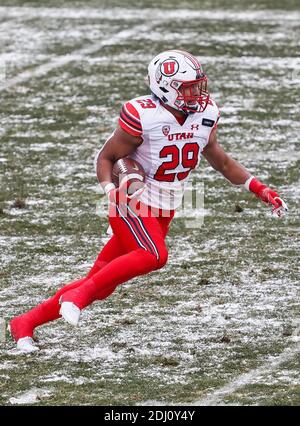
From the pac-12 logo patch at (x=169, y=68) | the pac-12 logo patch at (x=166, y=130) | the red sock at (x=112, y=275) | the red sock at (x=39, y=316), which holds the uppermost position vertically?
the pac-12 logo patch at (x=169, y=68)

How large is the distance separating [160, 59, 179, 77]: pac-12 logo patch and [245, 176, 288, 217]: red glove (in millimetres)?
876

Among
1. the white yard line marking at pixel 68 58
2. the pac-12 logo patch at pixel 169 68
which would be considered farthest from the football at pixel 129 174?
the white yard line marking at pixel 68 58

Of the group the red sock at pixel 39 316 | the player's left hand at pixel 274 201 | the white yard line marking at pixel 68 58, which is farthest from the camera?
the white yard line marking at pixel 68 58

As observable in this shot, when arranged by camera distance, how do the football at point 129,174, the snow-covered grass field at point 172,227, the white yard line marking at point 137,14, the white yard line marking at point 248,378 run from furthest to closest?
the white yard line marking at point 137,14
the football at point 129,174
the snow-covered grass field at point 172,227
the white yard line marking at point 248,378

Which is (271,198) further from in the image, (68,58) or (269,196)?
(68,58)

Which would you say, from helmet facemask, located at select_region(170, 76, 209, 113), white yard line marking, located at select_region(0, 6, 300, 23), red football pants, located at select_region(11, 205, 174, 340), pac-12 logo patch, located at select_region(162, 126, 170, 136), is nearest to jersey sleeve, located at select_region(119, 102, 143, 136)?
pac-12 logo patch, located at select_region(162, 126, 170, 136)

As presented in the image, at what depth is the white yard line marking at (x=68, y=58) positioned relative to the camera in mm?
14242

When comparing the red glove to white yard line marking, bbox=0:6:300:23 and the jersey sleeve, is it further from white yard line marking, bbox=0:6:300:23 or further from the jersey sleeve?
white yard line marking, bbox=0:6:300:23

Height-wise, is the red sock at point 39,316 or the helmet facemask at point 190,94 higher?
the helmet facemask at point 190,94

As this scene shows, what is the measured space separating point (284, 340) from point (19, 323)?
1532mm

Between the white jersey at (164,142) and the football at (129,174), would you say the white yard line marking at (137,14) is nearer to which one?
the white jersey at (164,142)

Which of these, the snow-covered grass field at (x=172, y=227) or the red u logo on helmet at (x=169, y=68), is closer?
the snow-covered grass field at (x=172, y=227)

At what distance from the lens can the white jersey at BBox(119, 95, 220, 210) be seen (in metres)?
6.95

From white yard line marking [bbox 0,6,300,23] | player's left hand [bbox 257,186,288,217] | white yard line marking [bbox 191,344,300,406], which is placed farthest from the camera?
white yard line marking [bbox 0,6,300,23]
